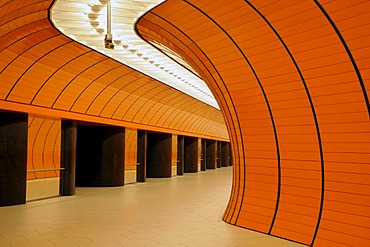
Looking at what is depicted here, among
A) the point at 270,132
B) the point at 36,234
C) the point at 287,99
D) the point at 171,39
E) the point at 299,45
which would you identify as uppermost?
the point at 171,39

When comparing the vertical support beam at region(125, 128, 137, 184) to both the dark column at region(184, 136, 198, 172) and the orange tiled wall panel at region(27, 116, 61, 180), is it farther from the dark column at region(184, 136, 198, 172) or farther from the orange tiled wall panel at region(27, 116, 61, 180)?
the dark column at region(184, 136, 198, 172)

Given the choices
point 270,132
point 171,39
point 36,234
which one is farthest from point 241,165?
point 36,234

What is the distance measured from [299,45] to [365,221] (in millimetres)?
3215

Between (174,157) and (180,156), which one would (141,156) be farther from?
(180,156)

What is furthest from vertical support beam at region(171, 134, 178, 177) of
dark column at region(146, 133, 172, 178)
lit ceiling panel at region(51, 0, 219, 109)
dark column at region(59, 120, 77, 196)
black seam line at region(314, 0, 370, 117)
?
black seam line at region(314, 0, 370, 117)

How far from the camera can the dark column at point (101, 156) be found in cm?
2219

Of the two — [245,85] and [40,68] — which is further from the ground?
[40,68]

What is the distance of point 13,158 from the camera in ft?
47.3

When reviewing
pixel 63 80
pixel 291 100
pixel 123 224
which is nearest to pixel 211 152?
pixel 63 80

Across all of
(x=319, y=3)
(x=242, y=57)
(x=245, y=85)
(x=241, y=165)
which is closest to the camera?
(x=319, y=3)

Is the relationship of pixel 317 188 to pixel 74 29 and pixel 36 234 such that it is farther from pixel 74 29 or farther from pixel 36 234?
pixel 74 29

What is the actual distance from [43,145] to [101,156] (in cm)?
585

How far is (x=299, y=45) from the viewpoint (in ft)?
25.4

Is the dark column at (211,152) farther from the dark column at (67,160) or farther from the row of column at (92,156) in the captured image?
the dark column at (67,160)
